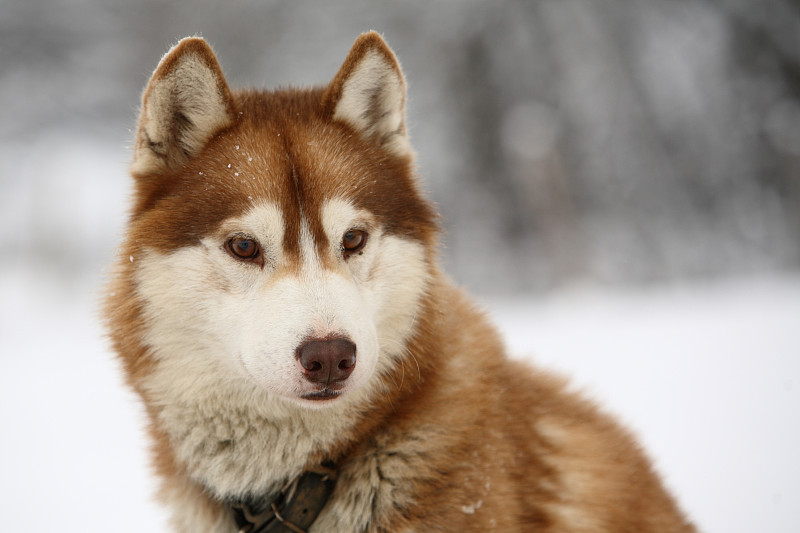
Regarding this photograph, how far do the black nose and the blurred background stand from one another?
6.49 m

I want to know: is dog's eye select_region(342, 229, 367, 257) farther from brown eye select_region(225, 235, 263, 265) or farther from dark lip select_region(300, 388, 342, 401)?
dark lip select_region(300, 388, 342, 401)

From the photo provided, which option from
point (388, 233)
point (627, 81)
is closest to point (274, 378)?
point (388, 233)

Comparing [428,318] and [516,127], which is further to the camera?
[516,127]

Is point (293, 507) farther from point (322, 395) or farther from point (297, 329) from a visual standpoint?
point (297, 329)

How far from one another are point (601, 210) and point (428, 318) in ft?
40.3

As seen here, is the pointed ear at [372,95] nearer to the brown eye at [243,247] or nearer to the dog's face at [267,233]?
the dog's face at [267,233]

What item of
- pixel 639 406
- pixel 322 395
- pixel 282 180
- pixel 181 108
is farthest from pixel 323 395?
pixel 639 406

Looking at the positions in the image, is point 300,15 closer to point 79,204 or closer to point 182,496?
point 79,204

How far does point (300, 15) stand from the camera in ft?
50.9

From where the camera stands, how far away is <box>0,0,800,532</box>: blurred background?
1243 centimetres

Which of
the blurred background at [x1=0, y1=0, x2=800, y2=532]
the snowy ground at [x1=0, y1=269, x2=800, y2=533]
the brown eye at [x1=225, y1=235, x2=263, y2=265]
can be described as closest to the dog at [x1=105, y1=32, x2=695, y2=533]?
the brown eye at [x1=225, y1=235, x2=263, y2=265]

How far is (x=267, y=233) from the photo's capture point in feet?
7.92

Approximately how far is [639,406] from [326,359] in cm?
465

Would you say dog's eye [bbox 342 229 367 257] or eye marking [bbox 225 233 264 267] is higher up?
dog's eye [bbox 342 229 367 257]
